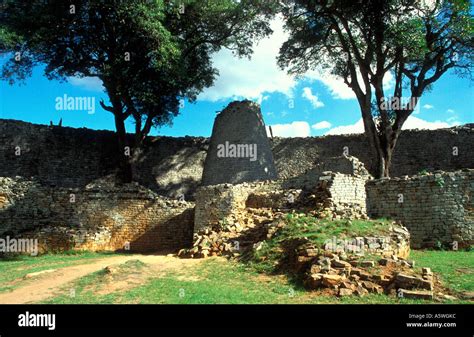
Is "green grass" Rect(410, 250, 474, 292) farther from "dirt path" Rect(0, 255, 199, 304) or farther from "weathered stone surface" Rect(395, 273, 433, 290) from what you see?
"dirt path" Rect(0, 255, 199, 304)

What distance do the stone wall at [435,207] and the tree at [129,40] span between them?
1245 cm

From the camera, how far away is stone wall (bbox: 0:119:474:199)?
878 inches

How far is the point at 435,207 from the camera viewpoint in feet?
41.1

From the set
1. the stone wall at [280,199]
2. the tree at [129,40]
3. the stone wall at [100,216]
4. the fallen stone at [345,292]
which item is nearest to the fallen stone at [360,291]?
the fallen stone at [345,292]

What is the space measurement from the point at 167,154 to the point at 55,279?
17694mm

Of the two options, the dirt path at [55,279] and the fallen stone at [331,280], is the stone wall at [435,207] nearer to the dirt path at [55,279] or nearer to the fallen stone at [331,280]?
the fallen stone at [331,280]

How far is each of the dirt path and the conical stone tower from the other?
8.84 meters

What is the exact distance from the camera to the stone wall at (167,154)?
73.2 feet

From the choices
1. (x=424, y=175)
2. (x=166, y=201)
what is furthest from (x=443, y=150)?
(x=166, y=201)

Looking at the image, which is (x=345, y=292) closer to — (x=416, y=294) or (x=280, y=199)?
(x=416, y=294)

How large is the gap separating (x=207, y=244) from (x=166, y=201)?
198 inches

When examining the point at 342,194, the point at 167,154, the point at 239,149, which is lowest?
the point at 342,194

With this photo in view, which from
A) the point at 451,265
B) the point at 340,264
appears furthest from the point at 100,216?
the point at 451,265
